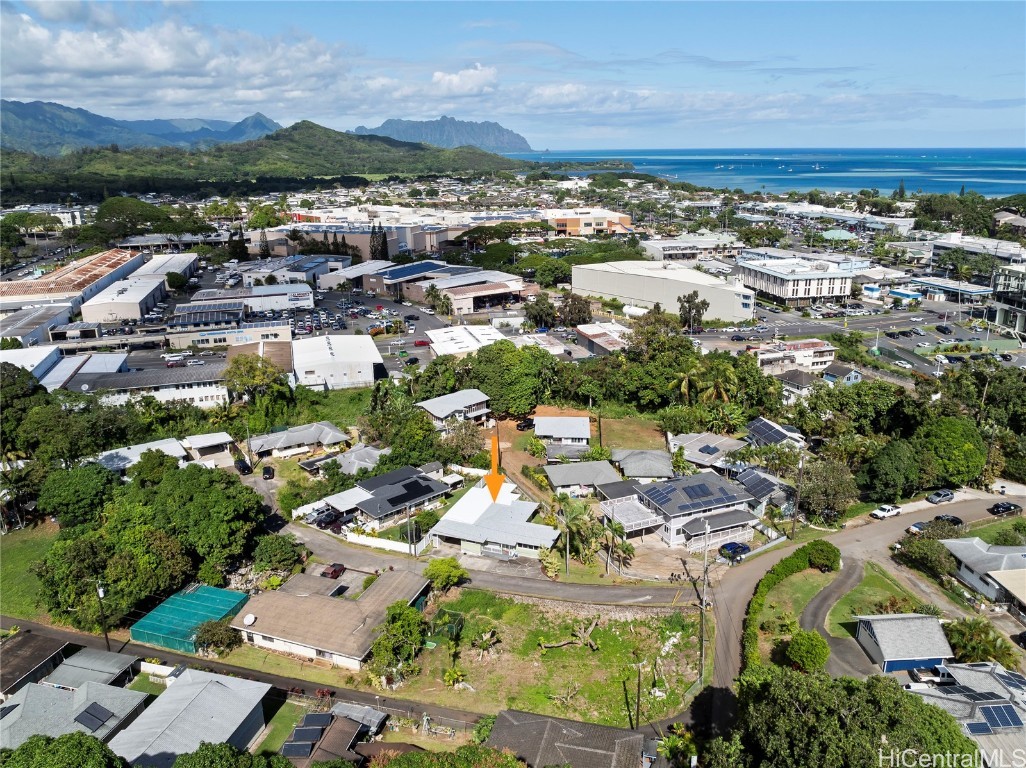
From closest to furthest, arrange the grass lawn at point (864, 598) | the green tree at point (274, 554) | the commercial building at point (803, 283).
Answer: the grass lawn at point (864, 598) → the green tree at point (274, 554) → the commercial building at point (803, 283)

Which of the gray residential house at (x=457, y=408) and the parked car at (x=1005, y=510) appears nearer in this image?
the parked car at (x=1005, y=510)

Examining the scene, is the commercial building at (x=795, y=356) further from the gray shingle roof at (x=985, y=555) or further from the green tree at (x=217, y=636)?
the green tree at (x=217, y=636)

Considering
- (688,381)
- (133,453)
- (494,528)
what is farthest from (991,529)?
(133,453)

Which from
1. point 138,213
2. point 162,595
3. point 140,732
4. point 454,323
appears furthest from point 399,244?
point 140,732

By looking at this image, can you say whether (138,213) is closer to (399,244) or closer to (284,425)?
(399,244)

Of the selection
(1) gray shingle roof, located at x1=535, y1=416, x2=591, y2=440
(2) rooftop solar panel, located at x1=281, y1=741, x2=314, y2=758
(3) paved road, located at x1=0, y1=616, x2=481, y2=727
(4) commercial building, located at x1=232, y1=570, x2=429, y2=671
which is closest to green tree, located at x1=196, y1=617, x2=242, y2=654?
(4) commercial building, located at x1=232, y1=570, x2=429, y2=671

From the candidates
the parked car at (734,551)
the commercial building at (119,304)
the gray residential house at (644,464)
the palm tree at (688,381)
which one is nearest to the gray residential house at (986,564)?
the parked car at (734,551)

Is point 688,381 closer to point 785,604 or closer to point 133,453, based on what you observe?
point 785,604

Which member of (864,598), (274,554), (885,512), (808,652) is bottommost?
(864,598)
